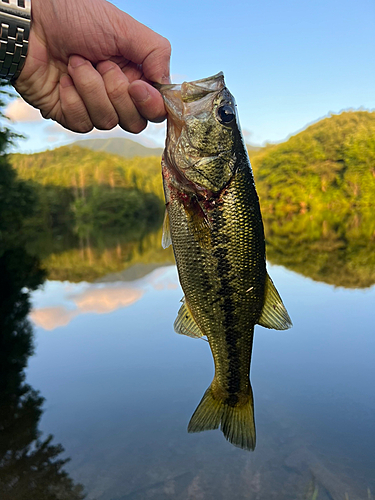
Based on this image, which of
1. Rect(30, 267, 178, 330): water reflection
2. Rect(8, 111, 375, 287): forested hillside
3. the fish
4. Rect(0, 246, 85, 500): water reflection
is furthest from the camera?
Rect(8, 111, 375, 287): forested hillside

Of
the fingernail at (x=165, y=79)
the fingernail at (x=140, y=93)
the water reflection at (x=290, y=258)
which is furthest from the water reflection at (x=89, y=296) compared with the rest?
the fingernail at (x=140, y=93)

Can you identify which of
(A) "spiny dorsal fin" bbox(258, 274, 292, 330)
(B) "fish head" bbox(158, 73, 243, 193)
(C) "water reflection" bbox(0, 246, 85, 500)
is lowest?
(C) "water reflection" bbox(0, 246, 85, 500)

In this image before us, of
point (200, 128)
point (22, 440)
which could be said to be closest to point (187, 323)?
point (200, 128)

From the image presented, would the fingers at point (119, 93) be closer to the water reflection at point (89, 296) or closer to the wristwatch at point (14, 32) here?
the wristwatch at point (14, 32)

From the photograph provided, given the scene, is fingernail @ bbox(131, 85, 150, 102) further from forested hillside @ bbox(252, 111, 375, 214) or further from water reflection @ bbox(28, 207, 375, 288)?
forested hillside @ bbox(252, 111, 375, 214)

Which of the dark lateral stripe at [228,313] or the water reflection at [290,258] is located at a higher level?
the dark lateral stripe at [228,313]

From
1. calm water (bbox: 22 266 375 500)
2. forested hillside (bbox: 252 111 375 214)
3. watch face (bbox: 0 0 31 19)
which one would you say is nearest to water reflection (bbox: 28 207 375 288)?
calm water (bbox: 22 266 375 500)

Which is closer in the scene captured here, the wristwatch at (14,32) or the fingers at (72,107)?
the wristwatch at (14,32)
